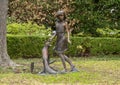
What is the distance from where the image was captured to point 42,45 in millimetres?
18688

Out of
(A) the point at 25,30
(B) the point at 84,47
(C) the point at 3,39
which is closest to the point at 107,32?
(B) the point at 84,47

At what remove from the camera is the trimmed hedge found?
1821 cm

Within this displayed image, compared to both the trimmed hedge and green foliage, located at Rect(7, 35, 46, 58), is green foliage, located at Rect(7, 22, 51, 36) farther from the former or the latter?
the trimmed hedge

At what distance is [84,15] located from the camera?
22578 millimetres

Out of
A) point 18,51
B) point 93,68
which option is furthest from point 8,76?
point 18,51

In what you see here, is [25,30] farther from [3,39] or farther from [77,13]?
[3,39]

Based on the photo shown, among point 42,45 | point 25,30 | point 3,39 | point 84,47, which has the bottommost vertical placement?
point 84,47

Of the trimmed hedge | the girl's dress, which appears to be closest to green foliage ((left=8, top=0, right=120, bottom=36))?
the trimmed hedge

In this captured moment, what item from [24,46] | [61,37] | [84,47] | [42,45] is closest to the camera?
[61,37]

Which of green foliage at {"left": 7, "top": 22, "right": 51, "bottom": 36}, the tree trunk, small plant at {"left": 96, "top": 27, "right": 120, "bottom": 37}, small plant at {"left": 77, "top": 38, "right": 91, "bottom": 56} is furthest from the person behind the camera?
small plant at {"left": 96, "top": 27, "right": 120, "bottom": 37}

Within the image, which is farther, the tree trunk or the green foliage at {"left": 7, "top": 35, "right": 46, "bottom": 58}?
the green foliage at {"left": 7, "top": 35, "right": 46, "bottom": 58}

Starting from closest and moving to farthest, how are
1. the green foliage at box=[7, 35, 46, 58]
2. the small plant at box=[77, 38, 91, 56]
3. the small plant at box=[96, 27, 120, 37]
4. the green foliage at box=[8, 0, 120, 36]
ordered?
1. the green foliage at box=[7, 35, 46, 58]
2. the small plant at box=[77, 38, 91, 56]
3. the small plant at box=[96, 27, 120, 37]
4. the green foliage at box=[8, 0, 120, 36]

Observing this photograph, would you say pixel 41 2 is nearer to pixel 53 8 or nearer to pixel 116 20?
pixel 53 8

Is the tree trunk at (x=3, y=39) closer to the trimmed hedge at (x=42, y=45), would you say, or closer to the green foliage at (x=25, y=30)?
the trimmed hedge at (x=42, y=45)
